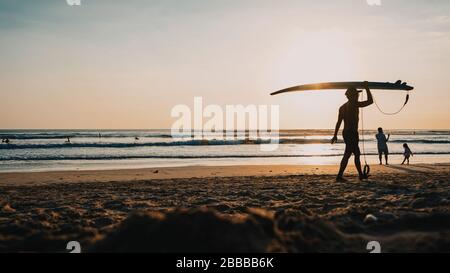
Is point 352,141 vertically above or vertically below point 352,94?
below

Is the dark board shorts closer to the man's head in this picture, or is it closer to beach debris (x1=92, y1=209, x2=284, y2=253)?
the man's head

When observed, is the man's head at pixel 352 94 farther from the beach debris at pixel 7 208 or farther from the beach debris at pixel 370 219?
the beach debris at pixel 7 208

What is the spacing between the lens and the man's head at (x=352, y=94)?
31.4 feet

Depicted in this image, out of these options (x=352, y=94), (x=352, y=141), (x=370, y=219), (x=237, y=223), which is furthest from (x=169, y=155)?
(x=237, y=223)

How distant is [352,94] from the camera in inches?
377

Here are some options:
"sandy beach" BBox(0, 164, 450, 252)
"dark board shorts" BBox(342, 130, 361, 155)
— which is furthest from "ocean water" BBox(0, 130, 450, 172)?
"sandy beach" BBox(0, 164, 450, 252)

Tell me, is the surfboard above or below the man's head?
above

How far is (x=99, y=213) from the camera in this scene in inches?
242

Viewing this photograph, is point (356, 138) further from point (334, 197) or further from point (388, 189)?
point (334, 197)

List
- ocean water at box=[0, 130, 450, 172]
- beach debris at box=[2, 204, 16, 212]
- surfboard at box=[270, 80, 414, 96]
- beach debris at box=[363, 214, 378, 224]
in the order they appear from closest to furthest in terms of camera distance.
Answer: beach debris at box=[363, 214, 378, 224] → beach debris at box=[2, 204, 16, 212] → surfboard at box=[270, 80, 414, 96] → ocean water at box=[0, 130, 450, 172]

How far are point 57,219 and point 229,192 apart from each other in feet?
12.4

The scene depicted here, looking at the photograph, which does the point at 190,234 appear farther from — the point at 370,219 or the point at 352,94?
the point at 352,94

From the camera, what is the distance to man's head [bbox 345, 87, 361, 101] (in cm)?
957
